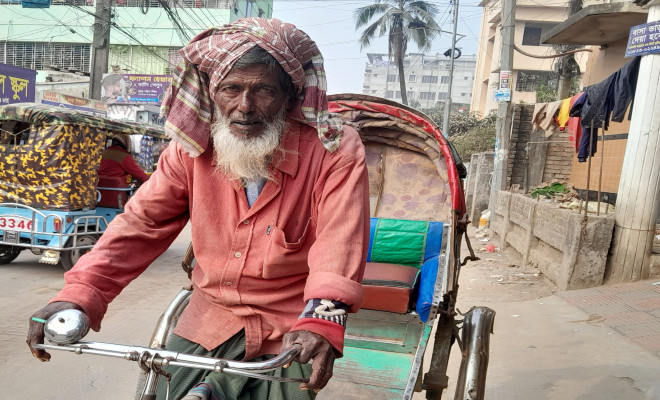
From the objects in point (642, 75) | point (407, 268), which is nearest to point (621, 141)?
point (642, 75)

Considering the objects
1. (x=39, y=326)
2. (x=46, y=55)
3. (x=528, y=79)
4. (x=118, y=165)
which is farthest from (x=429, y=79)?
(x=39, y=326)

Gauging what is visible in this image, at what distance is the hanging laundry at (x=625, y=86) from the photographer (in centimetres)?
666

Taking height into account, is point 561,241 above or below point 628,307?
above

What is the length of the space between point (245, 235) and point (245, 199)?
5.3 inches

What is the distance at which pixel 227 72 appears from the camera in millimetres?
1838

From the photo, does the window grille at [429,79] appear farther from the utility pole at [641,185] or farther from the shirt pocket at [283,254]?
the shirt pocket at [283,254]

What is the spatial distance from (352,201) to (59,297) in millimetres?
964

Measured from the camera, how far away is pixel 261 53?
1.84m

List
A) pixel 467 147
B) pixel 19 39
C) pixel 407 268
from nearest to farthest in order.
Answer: pixel 407 268
pixel 467 147
pixel 19 39

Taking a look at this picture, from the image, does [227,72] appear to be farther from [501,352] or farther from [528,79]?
[528,79]

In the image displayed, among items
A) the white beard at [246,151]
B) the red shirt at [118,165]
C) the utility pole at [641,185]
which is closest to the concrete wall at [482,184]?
the utility pole at [641,185]

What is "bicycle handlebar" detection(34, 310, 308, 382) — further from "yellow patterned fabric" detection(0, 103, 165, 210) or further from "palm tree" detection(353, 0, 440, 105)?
"palm tree" detection(353, 0, 440, 105)

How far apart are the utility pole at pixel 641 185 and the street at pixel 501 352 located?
0.88 m

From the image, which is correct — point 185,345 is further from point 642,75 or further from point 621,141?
point 621,141
